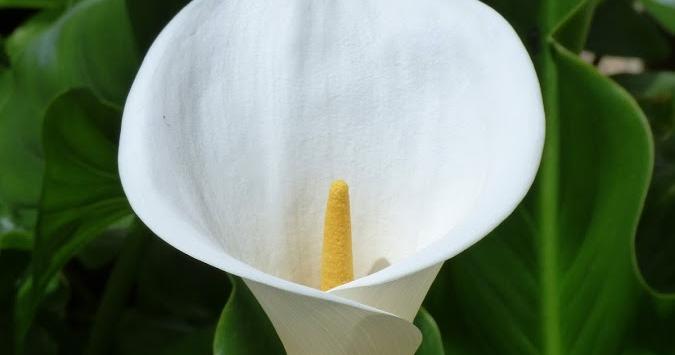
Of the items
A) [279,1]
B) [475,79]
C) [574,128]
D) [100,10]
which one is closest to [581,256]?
[574,128]

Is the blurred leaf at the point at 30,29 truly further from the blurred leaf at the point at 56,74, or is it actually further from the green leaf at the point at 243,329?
the green leaf at the point at 243,329

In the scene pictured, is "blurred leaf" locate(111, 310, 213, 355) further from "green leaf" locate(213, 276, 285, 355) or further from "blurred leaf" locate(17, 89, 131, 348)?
"green leaf" locate(213, 276, 285, 355)

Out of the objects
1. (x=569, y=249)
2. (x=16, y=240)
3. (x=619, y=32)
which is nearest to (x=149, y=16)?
(x=16, y=240)

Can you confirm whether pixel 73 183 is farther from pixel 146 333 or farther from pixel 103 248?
pixel 146 333

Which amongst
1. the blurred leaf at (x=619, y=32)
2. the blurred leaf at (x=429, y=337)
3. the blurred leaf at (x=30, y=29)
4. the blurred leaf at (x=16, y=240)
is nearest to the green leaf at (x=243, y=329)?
the blurred leaf at (x=429, y=337)

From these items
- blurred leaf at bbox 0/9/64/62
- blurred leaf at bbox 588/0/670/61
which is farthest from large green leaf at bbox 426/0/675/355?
blurred leaf at bbox 0/9/64/62
